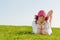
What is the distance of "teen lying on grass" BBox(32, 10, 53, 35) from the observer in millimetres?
11258

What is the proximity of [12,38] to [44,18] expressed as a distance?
7.29ft

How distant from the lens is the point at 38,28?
461 inches

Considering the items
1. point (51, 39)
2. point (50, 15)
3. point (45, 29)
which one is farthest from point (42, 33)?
point (51, 39)

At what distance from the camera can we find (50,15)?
39.2ft

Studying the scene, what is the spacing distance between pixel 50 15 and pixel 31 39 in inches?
107

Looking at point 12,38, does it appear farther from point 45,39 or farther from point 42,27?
point 42,27

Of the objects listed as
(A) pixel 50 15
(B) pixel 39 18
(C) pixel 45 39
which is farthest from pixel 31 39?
(A) pixel 50 15

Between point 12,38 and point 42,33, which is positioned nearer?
point 12,38

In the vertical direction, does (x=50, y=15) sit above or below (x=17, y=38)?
above

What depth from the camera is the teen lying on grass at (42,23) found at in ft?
36.9

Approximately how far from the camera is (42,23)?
37.5 ft

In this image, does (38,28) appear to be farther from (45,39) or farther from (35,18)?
(45,39)

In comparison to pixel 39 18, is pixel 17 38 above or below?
→ below

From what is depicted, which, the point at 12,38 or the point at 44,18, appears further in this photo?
the point at 44,18
